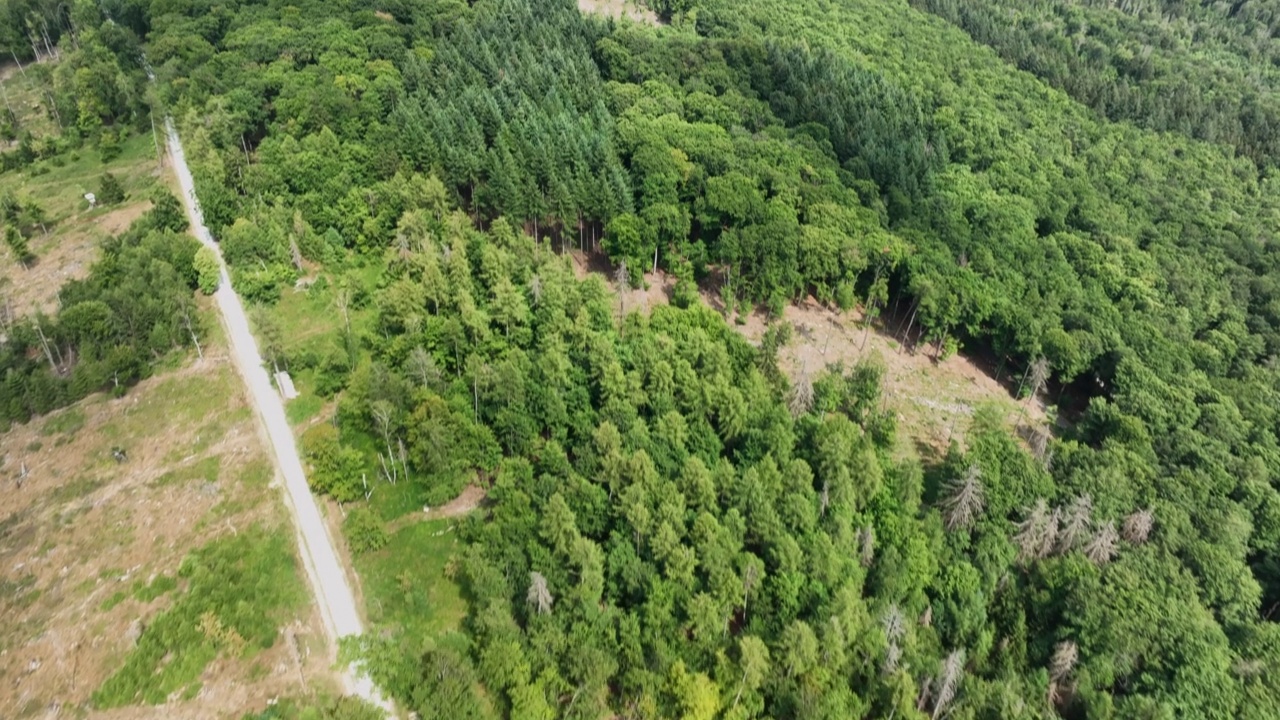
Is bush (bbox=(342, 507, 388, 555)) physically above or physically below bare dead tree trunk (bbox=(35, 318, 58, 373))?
below

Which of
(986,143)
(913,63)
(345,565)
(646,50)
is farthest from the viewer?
(913,63)

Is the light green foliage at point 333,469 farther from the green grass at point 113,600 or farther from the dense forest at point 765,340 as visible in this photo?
the green grass at point 113,600

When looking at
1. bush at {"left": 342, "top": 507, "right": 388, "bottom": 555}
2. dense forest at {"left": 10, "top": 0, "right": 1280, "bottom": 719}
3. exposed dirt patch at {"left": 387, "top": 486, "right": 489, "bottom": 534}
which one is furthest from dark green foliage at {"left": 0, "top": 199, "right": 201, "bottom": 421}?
exposed dirt patch at {"left": 387, "top": 486, "right": 489, "bottom": 534}

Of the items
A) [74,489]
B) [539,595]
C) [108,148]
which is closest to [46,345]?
[74,489]

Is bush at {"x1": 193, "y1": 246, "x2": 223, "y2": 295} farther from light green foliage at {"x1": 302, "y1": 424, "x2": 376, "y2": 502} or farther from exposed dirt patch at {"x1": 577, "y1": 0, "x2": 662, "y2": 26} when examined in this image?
exposed dirt patch at {"x1": 577, "y1": 0, "x2": 662, "y2": 26}

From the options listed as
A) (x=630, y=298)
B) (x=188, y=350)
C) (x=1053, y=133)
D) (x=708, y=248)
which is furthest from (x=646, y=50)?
(x=188, y=350)

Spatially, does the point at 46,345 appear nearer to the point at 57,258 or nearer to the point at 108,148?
the point at 57,258

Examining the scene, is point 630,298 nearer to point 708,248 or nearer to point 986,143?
point 708,248
